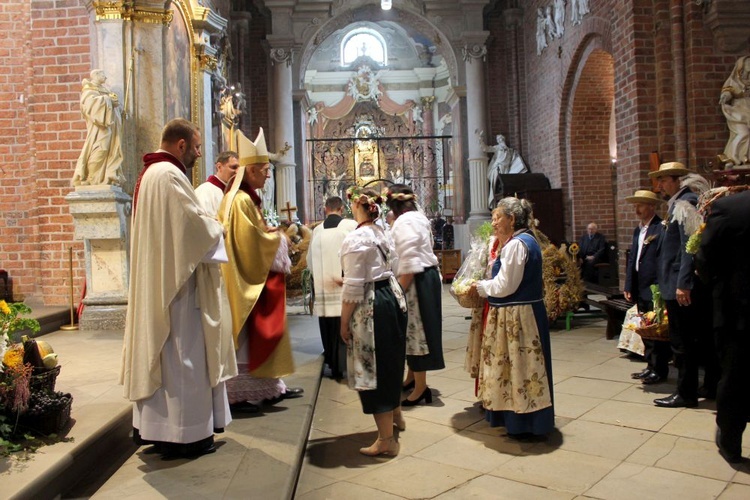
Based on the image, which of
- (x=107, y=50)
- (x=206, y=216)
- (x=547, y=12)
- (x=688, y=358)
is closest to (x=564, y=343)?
(x=688, y=358)

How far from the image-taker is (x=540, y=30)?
13.3 m

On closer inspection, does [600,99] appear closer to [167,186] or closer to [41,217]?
[41,217]

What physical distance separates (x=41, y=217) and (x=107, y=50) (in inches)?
83.3

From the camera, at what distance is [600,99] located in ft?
39.4

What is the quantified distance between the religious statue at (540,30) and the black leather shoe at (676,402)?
10382 mm

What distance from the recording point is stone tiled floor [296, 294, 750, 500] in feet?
10.6

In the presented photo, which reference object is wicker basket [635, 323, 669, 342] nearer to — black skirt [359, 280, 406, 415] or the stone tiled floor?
the stone tiled floor

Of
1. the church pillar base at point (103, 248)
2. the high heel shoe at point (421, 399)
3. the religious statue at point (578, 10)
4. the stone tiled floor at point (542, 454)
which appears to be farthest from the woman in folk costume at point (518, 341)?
the religious statue at point (578, 10)

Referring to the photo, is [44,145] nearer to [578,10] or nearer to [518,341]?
[518,341]

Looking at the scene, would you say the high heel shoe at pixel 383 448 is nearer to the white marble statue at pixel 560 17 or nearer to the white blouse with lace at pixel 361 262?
the white blouse with lace at pixel 361 262

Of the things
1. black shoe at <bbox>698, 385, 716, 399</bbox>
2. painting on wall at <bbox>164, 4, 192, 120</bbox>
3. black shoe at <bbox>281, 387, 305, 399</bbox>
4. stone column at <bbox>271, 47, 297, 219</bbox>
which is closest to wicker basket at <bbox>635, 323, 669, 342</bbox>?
black shoe at <bbox>698, 385, 716, 399</bbox>

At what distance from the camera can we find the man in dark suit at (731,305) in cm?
342

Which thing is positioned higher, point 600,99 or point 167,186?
point 600,99

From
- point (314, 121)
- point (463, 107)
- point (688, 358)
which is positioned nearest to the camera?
point (688, 358)
